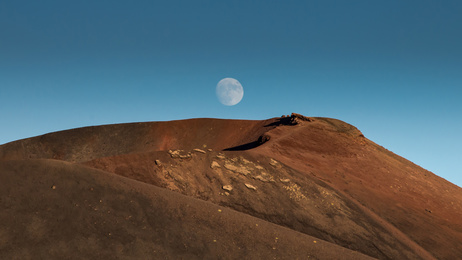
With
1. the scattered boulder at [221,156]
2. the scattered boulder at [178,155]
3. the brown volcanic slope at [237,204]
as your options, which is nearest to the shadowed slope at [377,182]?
the brown volcanic slope at [237,204]

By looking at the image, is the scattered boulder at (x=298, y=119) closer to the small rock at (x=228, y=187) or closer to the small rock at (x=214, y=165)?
the small rock at (x=214, y=165)

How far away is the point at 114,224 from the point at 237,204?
17.2 ft

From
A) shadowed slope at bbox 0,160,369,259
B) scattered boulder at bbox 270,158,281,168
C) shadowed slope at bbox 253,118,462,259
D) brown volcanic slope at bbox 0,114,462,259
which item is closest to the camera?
shadowed slope at bbox 0,160,369,259

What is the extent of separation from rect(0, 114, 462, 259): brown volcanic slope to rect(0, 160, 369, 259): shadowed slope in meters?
0.03

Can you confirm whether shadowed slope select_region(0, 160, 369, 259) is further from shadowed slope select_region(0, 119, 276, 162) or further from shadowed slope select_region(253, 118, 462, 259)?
shadowed slope select_region(0, 119, 276, 162)

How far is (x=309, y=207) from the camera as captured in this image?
12.6 m

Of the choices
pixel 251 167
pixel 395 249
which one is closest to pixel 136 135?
pixel 251 167

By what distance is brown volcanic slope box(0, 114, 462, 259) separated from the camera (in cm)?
699

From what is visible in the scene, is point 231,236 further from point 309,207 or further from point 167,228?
point 309,207

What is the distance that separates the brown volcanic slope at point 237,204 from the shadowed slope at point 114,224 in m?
0.03

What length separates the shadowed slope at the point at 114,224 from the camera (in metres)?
6.55

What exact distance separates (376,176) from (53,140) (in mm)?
29305

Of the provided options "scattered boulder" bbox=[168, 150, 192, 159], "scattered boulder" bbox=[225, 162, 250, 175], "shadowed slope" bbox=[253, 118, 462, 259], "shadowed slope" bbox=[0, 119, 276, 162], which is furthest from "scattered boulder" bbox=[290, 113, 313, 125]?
"scattered boulder" bbox=[168, 150, 192, 159]

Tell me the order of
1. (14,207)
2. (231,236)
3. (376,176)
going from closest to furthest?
(14,207) < (231,236) < (376,176)
